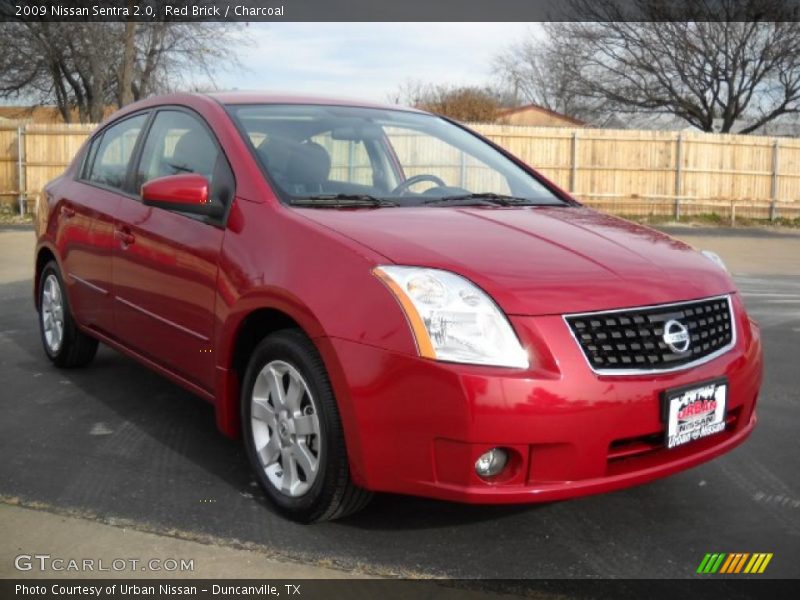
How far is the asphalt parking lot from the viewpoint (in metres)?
2.99

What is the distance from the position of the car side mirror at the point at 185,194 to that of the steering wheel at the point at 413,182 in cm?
75

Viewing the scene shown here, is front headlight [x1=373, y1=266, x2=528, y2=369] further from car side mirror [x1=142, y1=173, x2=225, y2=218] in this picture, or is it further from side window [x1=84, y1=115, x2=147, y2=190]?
side window [x1=84, y1=115, x2=147, y2=190]

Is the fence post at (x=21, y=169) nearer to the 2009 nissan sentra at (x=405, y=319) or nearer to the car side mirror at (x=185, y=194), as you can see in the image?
the 2009 nissan sentra at (x=405, y=319)

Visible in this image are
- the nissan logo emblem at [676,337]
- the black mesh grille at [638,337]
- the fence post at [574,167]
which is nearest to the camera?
the black mesh grille at [638,337]

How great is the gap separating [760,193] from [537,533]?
21.2 meters

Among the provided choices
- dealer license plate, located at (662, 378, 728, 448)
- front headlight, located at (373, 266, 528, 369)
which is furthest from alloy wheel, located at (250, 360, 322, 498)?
dealer license plate, located at (662, 378, 728, 448)

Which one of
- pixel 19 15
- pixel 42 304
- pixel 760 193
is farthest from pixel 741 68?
pixel 42 304

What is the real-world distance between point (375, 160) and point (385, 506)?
1670mm

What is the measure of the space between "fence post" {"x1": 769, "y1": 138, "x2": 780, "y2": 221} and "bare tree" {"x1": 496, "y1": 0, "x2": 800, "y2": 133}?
38.4 ft

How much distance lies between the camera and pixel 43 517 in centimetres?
326

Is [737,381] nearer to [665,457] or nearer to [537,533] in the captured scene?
[665,457]

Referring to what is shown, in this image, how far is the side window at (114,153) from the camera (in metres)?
4.66

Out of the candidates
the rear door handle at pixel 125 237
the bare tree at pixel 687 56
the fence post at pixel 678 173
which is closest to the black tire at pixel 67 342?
the rear door handle at pixel 125 237

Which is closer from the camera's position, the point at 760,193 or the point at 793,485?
the point at 793,485
